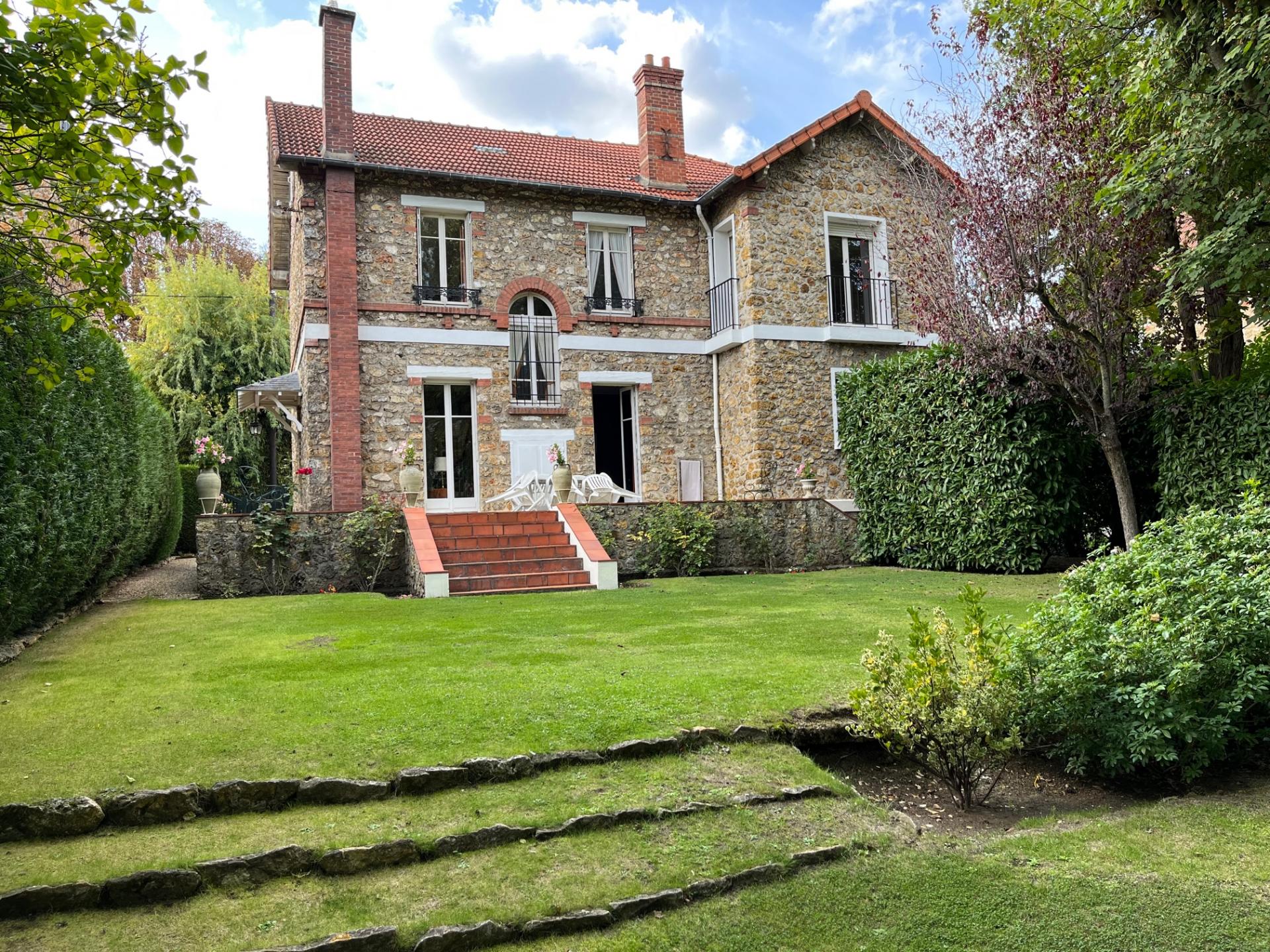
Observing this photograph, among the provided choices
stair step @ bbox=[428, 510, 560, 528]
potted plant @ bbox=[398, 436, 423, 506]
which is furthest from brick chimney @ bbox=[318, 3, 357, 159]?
stair step @ bbox=[428, 510, 560, 528]

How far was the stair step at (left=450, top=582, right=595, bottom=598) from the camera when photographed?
37.2 feet

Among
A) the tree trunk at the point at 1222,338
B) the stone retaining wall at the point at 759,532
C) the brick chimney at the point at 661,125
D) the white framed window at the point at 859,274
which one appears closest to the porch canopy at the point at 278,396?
the stone retaining wall at the point at 759,532

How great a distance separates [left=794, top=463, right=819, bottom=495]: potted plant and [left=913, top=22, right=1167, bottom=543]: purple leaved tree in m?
4.61

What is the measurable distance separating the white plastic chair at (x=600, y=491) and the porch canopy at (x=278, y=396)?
5.27 meters

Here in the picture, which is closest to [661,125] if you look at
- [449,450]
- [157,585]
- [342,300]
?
[342,300]

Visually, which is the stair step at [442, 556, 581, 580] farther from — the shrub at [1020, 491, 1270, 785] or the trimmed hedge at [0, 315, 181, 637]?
the shrub at [1020, 491, 1270, 785]

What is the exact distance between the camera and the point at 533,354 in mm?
16047

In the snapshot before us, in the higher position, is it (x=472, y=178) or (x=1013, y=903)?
(x=472, y=178)

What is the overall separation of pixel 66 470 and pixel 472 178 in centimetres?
911

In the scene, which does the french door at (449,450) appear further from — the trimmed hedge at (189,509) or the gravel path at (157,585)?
the trimmed hedge at (189,509)

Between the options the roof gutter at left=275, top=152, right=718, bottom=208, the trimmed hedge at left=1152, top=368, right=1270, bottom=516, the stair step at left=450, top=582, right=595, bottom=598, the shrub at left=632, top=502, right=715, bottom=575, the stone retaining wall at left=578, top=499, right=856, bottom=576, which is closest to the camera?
the trimmed hedge at left=1152, top=368, right=1270, bottom=516

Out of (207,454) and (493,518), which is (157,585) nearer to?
(207,454)

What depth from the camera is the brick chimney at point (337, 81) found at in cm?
1458

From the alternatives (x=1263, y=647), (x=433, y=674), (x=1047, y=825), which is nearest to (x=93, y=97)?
(x=433, y=674)
